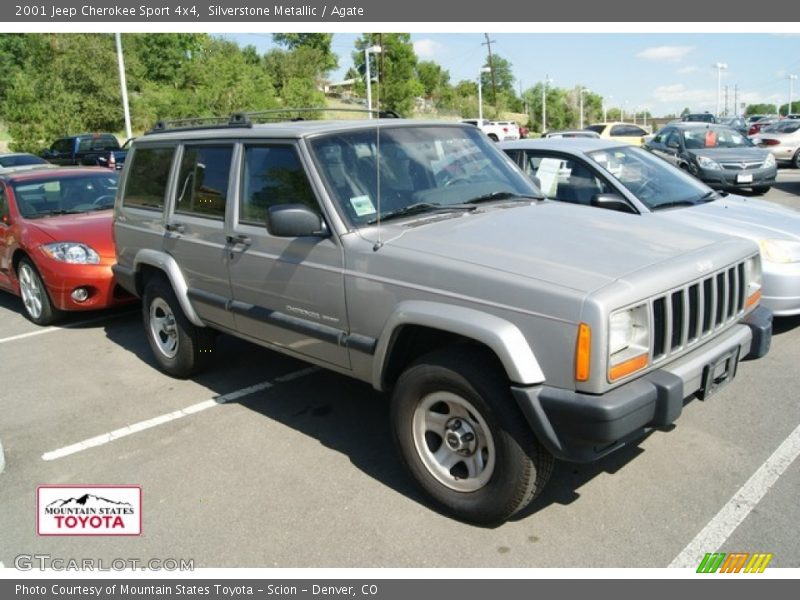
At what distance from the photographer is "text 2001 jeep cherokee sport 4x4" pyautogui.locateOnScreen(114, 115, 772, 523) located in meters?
2.92

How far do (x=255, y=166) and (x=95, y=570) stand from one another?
250cm

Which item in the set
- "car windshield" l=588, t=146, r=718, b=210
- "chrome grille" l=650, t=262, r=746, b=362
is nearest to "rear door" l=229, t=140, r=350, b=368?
"chrome grille" l=650, t=262, r=746, b=362

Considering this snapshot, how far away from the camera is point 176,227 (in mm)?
5066

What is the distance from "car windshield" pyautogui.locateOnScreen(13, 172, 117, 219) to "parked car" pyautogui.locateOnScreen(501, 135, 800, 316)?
485cm

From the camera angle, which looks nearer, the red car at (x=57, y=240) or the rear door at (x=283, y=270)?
the rear door at (x=283, y=270)

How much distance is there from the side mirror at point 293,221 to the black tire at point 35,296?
4.50m

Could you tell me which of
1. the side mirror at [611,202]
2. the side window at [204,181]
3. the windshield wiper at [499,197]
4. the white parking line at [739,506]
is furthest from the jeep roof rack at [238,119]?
the white parking line at [739,506]

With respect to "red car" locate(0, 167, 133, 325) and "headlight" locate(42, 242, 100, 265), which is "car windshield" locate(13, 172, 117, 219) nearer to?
"red car" locate(0, 167, 133, 325)

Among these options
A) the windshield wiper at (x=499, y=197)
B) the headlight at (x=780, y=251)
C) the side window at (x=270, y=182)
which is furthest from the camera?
the headlight at (x=780, y=251)

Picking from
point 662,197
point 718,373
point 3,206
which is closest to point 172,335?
point 3,206

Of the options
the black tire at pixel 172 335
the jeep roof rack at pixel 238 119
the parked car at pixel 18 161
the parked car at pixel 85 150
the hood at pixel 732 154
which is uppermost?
the parked car at pixel 85 150

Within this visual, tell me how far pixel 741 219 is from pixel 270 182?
4.25 meters

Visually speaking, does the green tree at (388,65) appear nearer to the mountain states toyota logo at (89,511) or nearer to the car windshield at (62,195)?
the mountain states toyota logo at (89,511)

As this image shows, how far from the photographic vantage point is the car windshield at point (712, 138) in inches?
529
